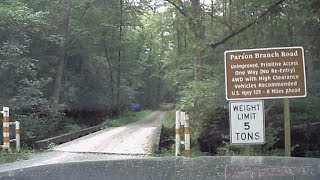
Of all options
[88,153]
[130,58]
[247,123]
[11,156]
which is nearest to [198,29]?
[88,153]

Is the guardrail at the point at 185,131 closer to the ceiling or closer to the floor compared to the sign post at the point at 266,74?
closer to the floor

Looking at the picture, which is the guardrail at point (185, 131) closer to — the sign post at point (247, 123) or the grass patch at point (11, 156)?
the sign post at point (247, 123)

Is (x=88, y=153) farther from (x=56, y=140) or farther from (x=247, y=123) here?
(x=247, y=123)

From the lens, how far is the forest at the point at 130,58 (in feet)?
38.9

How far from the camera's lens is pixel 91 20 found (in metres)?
27.7

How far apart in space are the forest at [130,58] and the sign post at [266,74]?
8.88 feet

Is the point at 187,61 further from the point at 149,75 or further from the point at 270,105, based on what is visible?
the point at 149,75

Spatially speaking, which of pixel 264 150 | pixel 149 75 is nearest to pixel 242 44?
pixel 264 150

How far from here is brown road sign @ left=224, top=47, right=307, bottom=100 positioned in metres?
7.26

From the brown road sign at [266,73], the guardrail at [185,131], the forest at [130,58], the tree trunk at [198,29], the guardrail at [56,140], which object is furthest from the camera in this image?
the tree trunk at [198,29]

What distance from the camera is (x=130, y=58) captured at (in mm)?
34719

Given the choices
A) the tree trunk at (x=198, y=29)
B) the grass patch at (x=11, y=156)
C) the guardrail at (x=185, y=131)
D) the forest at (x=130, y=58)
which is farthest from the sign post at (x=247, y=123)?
the tree trunk at (x=198, y=29)

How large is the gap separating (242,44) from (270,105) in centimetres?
243

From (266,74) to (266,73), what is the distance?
0.02 meters
